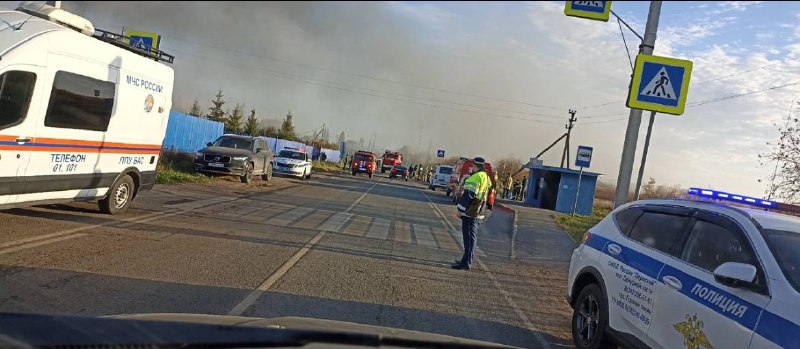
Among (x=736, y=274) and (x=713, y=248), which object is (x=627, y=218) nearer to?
(x=713, y=248)

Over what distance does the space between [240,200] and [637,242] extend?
12494 mm

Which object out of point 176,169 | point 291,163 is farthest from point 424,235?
point 291,163

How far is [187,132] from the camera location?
28391 millimetres

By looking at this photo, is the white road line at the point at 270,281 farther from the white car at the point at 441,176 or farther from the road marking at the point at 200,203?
the white car at the point at 441,176

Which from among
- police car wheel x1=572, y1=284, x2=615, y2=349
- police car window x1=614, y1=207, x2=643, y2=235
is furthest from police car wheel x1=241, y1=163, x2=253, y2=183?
police car window x1=614, y1=207, x2=643, y2=235

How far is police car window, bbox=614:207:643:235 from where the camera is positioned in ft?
18.8

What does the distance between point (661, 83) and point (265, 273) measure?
26.9 ft

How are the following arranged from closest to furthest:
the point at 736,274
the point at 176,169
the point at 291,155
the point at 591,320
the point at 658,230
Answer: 1. the point at 736,274
2. the point at 658,230
3. the point at 591,320
4. the point at 176,169
5. the point at 291,155

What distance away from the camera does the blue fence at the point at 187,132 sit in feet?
86.0

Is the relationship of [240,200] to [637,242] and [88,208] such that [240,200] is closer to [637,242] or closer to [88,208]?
[88,208]

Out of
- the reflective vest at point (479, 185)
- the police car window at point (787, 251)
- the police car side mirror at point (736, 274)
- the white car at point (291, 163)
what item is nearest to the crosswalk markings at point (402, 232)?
the reflective vest at point (479, 185)

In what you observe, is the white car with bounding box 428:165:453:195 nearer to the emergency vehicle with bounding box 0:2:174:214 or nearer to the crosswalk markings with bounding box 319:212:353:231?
the crosswalk markings with bounding box 319:212:353:231

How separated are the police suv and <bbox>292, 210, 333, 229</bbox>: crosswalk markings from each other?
6961 millimetres

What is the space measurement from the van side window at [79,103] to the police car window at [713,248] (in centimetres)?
793
